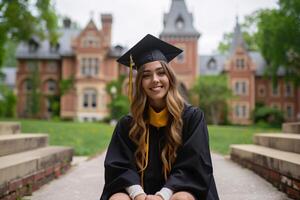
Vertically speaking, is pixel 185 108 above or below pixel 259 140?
above

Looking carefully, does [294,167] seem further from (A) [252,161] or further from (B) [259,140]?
(B) [259,140]

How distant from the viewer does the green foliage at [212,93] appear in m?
32.2

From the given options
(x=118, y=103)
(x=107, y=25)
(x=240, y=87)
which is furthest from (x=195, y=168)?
(x=240, y=87)

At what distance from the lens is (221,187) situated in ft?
16.1

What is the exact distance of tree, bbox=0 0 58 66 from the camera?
14.9 meters

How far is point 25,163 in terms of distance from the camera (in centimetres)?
423

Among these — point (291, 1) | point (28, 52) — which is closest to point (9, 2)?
point (291, 1)

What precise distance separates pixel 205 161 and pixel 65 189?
2915 mm

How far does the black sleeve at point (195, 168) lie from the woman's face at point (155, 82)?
41cm

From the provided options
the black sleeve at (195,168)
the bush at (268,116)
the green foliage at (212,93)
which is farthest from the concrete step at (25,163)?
the bush at (268,116)

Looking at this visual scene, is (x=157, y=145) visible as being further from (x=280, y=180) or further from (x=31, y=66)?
(x=31, y=66)

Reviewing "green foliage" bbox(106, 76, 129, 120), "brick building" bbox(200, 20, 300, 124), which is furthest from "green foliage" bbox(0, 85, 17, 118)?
"brick building" bbox(200, 20, 300, 124)

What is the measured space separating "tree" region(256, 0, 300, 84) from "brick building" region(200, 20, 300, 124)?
34.2ft

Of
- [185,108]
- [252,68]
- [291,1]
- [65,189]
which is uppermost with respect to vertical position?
[291,1]
